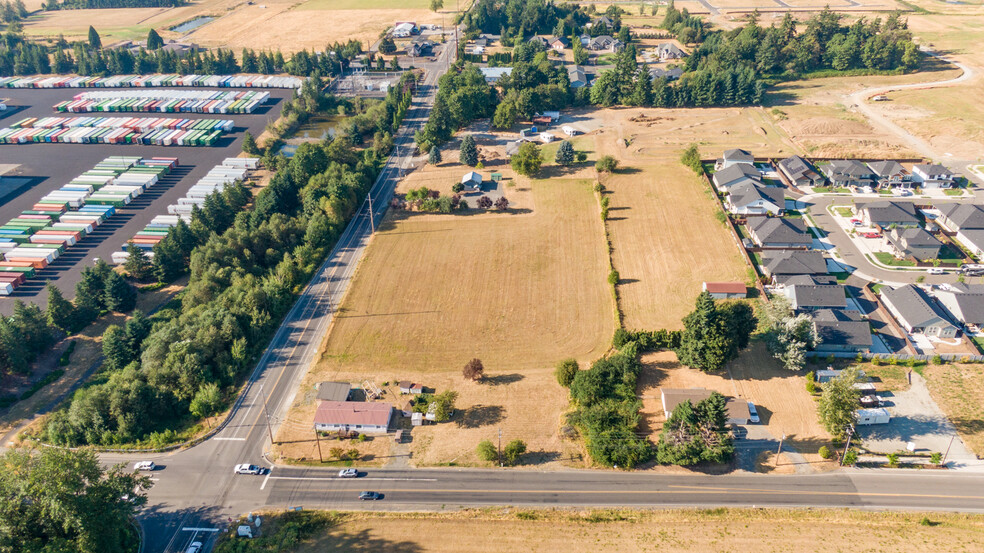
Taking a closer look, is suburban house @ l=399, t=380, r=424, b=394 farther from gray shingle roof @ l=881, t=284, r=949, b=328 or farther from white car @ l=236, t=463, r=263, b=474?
gray shingle roof @ l=881, t=284, r=949, b=328

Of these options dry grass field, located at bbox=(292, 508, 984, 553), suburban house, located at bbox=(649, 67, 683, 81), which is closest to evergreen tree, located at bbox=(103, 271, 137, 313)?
dry grass field, located at bbox=(292, 508, 984, 553)

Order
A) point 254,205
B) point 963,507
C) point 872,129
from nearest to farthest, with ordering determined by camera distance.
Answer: point 963,507, point 254,205, point 872,129

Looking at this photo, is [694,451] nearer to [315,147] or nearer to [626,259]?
[626,259]

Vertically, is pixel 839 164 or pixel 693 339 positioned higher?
pixel 839 164

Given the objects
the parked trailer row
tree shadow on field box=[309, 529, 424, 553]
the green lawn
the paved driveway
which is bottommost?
tree shadow on field box=[309, 529, 424, 553]

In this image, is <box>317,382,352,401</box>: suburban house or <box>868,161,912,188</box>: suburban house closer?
<box>317,382,352,401</box>: suburban house

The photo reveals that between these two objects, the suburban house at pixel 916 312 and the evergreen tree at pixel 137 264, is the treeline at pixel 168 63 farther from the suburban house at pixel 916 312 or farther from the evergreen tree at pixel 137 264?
the suburban house at pixel 916 312

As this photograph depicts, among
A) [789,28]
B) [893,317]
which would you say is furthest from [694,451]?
[789,28]
